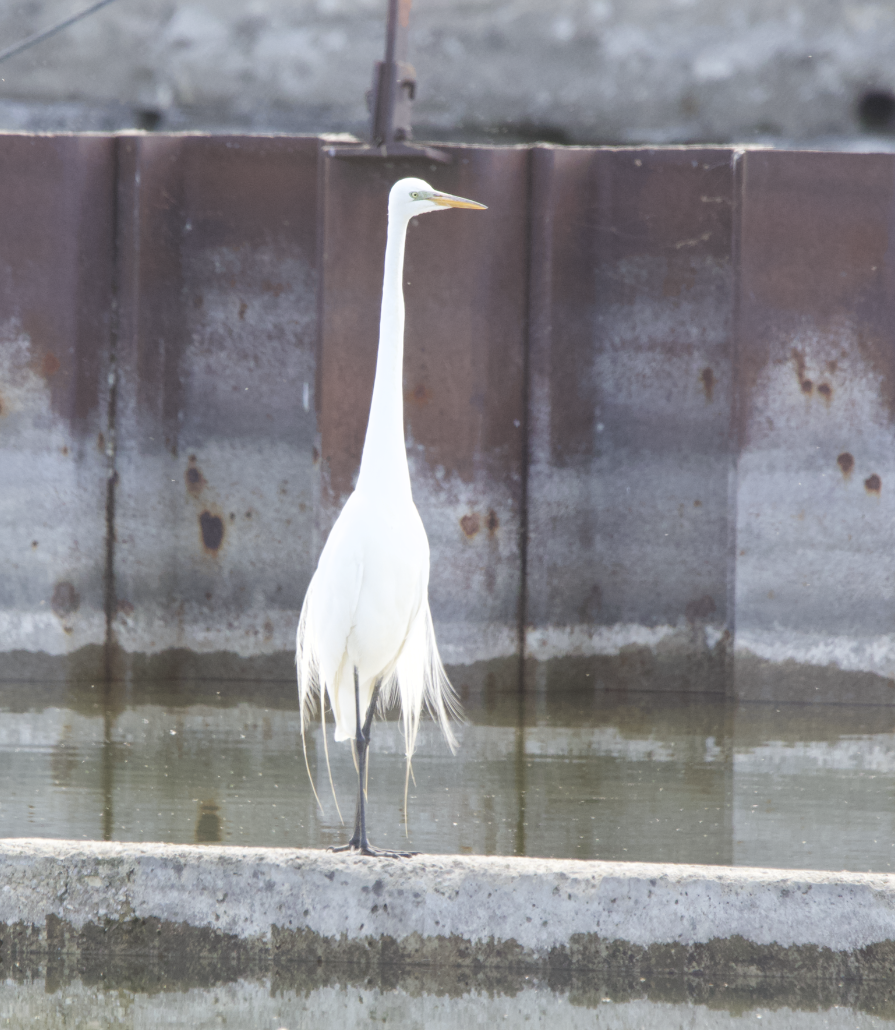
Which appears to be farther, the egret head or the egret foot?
the egret head

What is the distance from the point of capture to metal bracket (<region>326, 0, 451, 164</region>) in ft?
17.9

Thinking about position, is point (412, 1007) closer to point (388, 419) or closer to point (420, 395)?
point (388, 419)

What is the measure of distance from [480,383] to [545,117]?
115 inches

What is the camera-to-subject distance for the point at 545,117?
7.76m

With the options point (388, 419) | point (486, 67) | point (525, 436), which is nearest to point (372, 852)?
point (388, 419)

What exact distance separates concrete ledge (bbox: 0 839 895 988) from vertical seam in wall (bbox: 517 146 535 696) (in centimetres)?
283

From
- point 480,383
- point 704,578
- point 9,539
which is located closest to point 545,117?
point 480,383

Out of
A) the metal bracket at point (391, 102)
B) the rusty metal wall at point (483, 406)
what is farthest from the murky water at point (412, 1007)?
the metal bracket at point (391, 102)

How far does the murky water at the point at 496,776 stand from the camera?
3680mm

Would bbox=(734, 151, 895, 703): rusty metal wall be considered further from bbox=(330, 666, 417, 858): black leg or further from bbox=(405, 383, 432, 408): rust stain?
bbox=(330, 666, 417, 858): black leg

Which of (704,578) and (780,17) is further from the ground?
(780,17)

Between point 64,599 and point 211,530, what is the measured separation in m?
0.74

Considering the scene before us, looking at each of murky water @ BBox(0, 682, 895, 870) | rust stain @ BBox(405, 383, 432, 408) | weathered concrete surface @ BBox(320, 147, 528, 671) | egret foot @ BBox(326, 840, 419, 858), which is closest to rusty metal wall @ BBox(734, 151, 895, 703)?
murky water @ BBox(0, 682, 895, 870)

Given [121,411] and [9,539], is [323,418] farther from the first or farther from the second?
[9,539]
